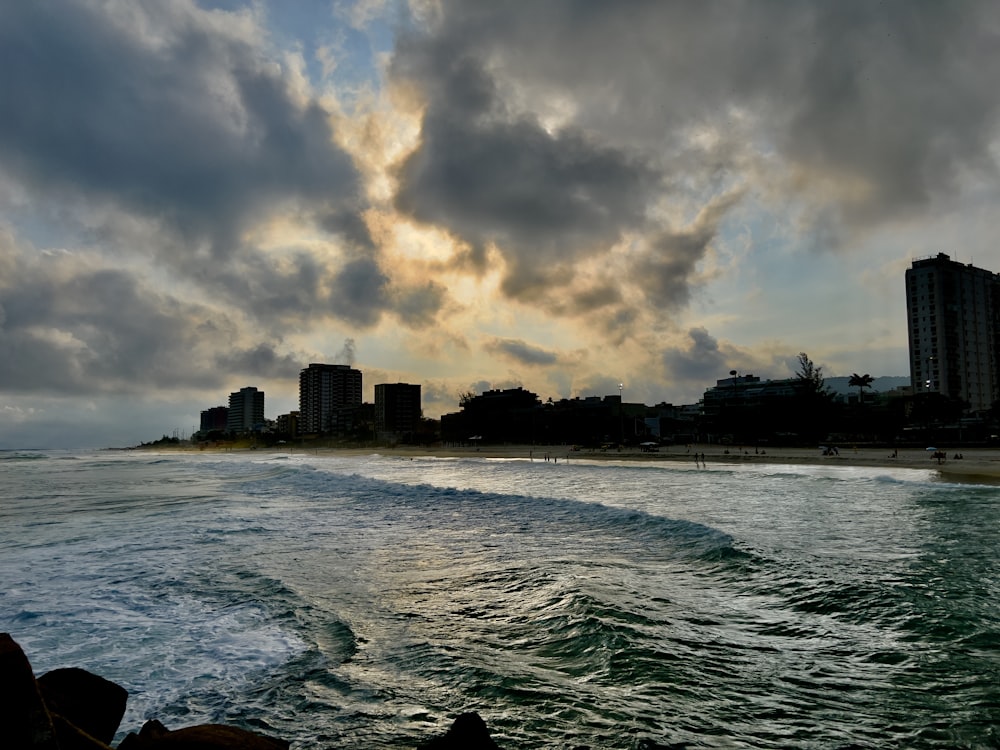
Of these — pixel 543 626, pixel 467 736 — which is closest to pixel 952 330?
pixel 543 626

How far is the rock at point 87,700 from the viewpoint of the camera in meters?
4.36

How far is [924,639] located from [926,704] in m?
2.67

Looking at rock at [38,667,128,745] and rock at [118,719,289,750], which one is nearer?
rock at [118,719,289,750]

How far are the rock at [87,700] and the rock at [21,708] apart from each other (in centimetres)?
136

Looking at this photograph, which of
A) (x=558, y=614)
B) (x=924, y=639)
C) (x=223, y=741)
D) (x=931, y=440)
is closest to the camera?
(x=223, y=741)

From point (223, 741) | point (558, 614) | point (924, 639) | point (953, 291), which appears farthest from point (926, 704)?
→ point (953, 291)

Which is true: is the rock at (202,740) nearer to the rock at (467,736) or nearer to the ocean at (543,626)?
the rock at (467,736)

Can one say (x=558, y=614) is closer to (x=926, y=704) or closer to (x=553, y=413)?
(x=926, y=704)

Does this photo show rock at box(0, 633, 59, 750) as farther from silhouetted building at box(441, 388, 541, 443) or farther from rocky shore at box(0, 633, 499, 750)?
silhouetted building at box(441, 388, 541, 443)

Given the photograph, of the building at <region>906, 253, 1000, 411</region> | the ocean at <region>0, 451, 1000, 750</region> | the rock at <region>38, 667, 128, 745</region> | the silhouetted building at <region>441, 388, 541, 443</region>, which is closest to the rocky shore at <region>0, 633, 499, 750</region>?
the rock at <region>38, 667, 128, 745</region>

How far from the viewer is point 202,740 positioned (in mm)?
3777

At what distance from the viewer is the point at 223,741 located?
379 cm

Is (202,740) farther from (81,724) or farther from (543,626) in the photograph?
(543,626)

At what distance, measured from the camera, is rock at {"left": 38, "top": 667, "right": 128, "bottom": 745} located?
4.36 meters
